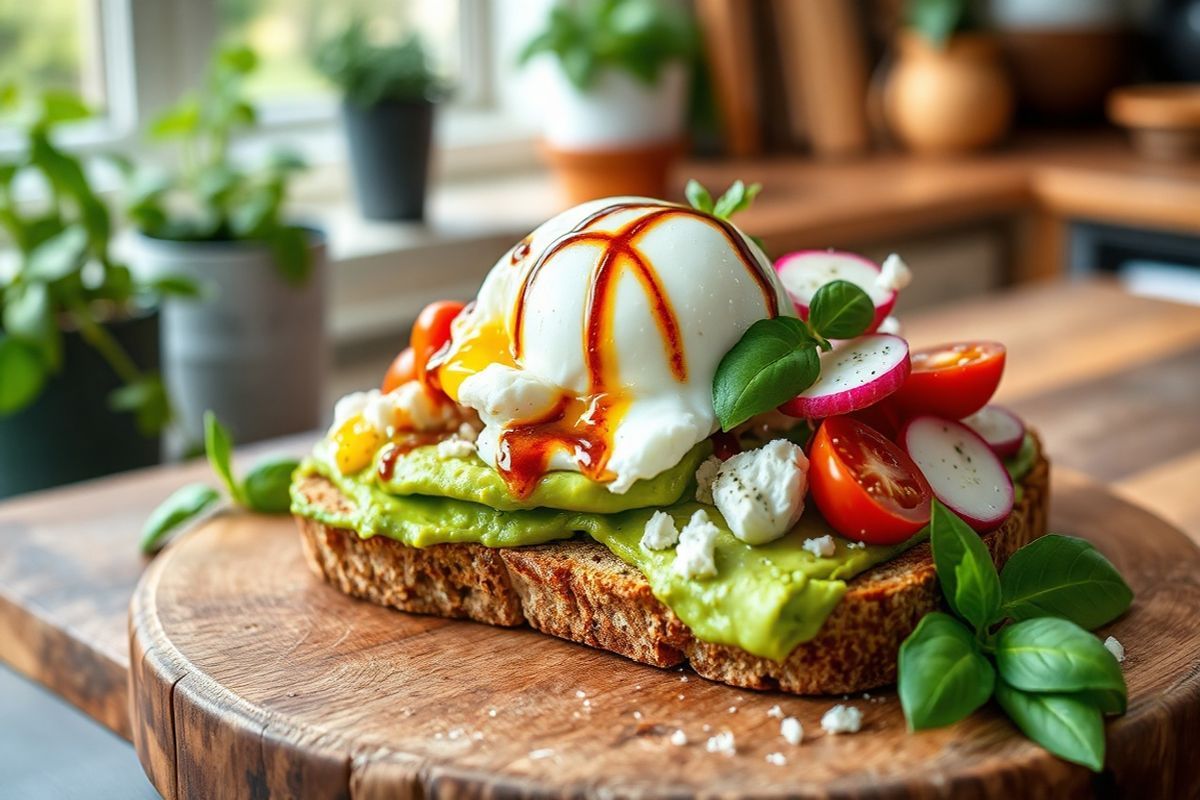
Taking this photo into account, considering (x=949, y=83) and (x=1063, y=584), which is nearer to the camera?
(x=1063, y=584)

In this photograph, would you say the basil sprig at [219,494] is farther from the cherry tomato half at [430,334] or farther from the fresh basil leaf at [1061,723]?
the fresh basil leaf at [1061,723]

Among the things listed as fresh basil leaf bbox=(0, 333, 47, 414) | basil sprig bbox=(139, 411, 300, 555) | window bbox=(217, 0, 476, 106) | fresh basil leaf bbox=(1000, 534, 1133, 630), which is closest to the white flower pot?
window bbox=(217, 0, 476, 106)

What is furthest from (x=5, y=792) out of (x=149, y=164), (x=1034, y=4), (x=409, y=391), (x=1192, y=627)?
(x=1034, y=4)

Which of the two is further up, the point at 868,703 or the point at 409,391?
the point at 409,391

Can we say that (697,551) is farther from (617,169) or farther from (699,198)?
(617,169)

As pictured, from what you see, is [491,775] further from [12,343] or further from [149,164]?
[149,164]

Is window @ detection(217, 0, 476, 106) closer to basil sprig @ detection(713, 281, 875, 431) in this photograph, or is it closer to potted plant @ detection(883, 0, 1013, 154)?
potted plant @ detection(883, 0, 1013, 154)

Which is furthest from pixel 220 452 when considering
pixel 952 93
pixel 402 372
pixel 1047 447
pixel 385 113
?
pixel 952 93
